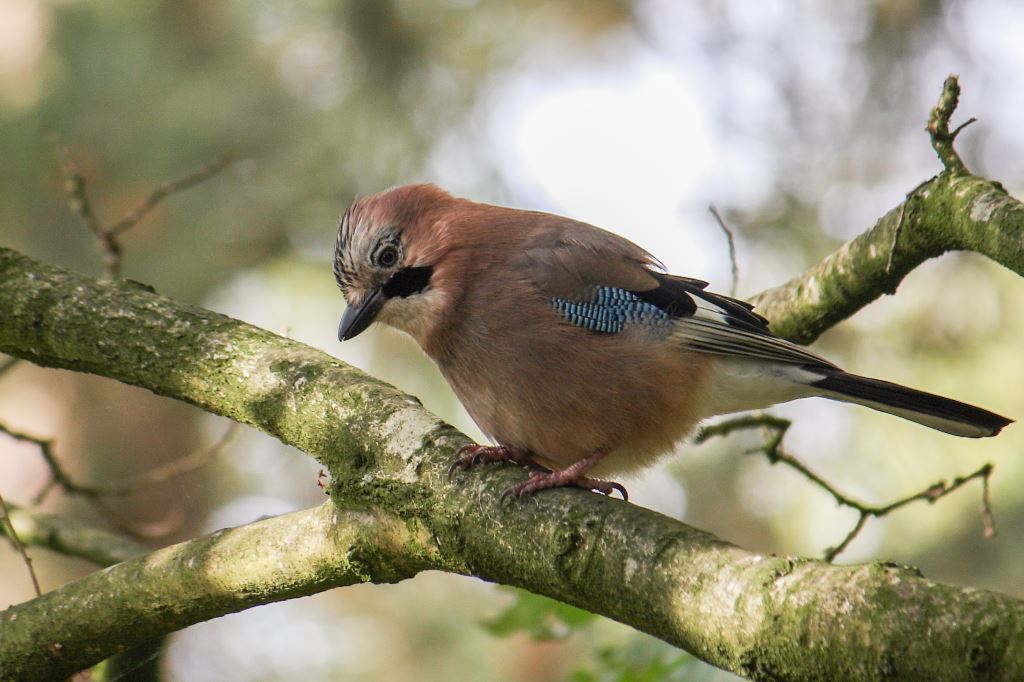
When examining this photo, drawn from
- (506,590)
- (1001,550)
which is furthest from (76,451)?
(1001,550)

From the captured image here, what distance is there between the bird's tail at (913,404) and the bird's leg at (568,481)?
0.80 m

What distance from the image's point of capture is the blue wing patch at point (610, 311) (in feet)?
11.6

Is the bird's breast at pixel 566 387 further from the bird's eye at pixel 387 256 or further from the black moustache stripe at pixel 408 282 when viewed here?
the bird's eye at pixel 387 256

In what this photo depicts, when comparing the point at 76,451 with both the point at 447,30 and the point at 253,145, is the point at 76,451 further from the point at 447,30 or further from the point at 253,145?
the point at 447,30

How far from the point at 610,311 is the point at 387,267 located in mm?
816

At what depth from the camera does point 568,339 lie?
3.45 metres

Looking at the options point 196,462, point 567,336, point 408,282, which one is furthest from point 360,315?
point 196,462

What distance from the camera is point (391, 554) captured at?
8.13 feet

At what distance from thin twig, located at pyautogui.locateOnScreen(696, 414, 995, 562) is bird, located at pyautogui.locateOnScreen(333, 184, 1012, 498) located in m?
0.09

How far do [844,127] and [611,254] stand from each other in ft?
12.6

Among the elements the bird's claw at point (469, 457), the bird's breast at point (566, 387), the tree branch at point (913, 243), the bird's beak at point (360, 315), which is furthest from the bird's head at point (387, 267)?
the tree branch at point (913, 243)

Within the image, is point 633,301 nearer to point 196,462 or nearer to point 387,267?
point 387,267

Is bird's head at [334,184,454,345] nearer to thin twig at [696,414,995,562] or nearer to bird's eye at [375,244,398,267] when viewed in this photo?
bird's eye at [375,244,398,267]

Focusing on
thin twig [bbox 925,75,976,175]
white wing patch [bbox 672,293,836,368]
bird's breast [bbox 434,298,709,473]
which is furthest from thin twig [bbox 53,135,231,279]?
thin twig [bbox 925,75,976,175]
